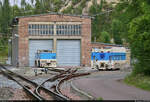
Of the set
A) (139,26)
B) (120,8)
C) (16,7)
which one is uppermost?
(16,7)

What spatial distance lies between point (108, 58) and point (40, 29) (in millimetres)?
19922

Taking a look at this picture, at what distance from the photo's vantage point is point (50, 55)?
45594mm

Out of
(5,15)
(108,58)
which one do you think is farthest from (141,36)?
(5,15)

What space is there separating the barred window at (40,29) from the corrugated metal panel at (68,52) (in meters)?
2.45

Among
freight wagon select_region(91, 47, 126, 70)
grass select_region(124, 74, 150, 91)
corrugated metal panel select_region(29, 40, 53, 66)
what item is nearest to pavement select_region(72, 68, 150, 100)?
grass select_region(124, 74, 150, 91)

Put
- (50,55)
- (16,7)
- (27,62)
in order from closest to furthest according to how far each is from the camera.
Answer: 1. (50,55)
2. (27,62)
3. (16,7)

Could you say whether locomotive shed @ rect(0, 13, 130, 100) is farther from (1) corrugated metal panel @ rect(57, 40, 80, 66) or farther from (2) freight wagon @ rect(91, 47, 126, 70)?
(2) freight wagon @ rect(91, 47, 126, 70)

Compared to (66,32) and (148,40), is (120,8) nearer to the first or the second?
(148,40)

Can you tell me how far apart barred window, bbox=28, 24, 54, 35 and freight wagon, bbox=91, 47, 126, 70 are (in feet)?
56.7

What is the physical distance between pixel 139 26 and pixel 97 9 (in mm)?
120967

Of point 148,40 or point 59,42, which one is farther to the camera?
point 59,42

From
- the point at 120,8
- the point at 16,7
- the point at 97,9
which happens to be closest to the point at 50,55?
the point at 120,8

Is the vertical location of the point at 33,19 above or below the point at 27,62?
above

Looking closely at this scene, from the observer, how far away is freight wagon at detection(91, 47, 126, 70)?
3672 centimetres
